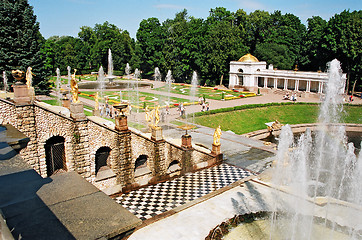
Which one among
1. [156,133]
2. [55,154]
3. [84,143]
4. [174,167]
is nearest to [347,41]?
[174,167]

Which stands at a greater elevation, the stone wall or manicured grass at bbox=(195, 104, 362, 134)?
the stone wall

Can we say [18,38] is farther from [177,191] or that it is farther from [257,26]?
[257,26]

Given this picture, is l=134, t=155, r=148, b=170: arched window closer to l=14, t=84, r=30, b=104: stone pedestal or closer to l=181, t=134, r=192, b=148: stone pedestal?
l=181, t=134, r=192, b=148: stone pedestal

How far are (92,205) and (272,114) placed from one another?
129ft

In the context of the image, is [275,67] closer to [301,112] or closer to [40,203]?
[301,112]

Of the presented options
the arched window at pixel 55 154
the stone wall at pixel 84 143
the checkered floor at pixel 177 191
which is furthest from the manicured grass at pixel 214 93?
the arched window at pixel 55 154

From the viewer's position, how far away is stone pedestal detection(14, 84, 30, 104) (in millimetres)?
15445

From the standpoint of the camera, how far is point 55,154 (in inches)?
651

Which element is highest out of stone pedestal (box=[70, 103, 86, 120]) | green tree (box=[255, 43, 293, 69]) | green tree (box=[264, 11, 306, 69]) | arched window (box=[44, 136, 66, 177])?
green tree (box=[264, 11, 306, 69])

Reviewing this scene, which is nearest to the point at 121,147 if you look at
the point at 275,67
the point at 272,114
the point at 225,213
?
the point at 225,213

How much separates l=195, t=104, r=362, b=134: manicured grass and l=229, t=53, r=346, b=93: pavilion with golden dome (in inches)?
535

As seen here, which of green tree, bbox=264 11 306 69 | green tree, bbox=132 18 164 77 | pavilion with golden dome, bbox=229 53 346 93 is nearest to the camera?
pavilion with golden dome, bbox=229 53 346 93

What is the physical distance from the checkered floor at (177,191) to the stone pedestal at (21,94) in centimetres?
712

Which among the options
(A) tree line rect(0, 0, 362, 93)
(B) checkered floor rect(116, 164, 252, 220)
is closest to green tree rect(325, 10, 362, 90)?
(A) tree line rect(0, 0, 362, 93)
